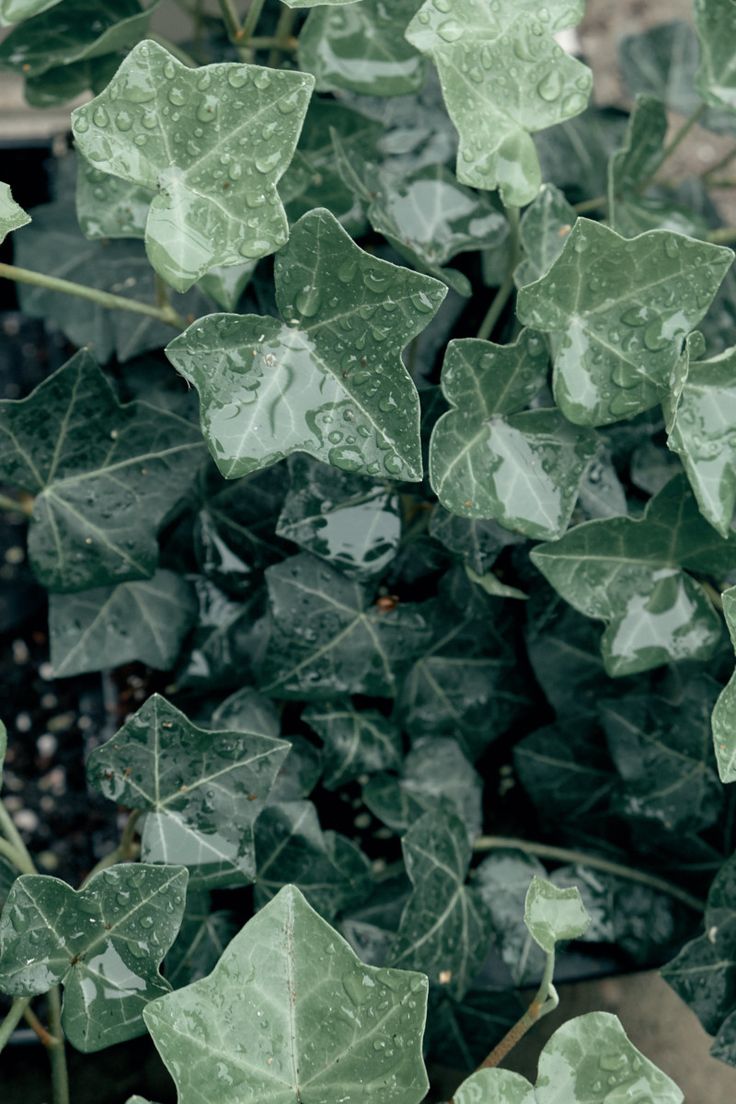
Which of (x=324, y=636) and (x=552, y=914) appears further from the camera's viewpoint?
(x=324, y=636)

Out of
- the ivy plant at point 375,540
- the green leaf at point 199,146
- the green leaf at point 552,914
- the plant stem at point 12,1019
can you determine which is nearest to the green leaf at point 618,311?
the ivy plant at point 375,540

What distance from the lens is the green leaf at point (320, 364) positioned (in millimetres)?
572

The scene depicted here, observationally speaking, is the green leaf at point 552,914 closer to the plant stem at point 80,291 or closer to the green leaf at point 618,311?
the green leaf at point 618,311

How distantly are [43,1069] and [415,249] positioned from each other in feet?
2.57

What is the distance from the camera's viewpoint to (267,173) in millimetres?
552

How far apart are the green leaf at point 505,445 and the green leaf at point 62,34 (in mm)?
318

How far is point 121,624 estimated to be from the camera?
77 centimetres

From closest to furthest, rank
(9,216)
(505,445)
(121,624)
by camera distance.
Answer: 1. (9,216)
2. (505,445)
3. (121,624)

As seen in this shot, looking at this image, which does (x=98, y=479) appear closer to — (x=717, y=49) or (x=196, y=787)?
(x=196, y=787)

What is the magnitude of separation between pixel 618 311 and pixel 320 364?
0.17 meters

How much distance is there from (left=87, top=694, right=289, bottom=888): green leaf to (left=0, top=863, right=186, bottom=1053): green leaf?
0.06 metres

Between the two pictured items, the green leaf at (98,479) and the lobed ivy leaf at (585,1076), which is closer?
the lobed ivy leaf at (585,1076)

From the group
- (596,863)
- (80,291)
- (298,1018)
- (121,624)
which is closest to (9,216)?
(80,291)

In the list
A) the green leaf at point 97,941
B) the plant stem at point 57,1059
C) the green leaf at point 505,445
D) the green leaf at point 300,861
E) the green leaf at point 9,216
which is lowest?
the plant stem at point 57,1059
